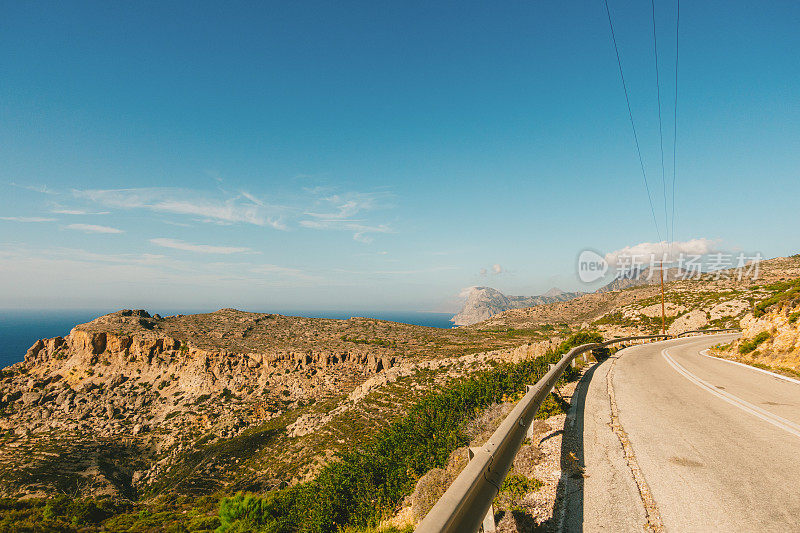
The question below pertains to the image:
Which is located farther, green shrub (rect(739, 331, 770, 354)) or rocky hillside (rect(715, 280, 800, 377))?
green shrub (rect(739, 331, 770, 354))

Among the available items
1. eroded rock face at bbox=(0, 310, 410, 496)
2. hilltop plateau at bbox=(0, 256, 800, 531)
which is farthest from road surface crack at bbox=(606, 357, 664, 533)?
eroded rock face at bbox=(0, 310, 410, 496)

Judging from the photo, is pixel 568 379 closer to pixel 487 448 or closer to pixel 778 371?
→ pixel 778 371

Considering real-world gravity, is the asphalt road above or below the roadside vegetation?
above

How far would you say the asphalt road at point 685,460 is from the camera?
3.43 m

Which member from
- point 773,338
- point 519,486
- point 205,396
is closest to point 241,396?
point 205,396

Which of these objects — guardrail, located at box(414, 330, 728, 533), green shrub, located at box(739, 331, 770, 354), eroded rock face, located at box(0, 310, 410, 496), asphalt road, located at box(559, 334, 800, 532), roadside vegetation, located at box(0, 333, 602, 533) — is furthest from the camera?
eroded rock face, located at box(0, 310, 410, 496)

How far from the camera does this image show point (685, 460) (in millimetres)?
4863

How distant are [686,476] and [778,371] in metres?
14.1

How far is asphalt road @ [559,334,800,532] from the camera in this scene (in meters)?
3.43

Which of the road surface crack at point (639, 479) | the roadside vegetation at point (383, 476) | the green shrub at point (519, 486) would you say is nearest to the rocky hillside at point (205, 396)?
Answer: the roadside vegetation at point (383, 476)

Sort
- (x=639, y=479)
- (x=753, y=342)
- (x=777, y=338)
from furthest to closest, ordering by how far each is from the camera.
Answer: (x=753, y=342)
(x=777, y=338)
(x=639, y=479)

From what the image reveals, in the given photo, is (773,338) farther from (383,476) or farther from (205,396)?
(205,396)

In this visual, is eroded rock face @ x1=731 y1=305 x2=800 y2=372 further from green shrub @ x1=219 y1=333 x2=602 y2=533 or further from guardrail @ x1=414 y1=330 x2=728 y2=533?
guardrail @ x1=414 y1=330 x2=728 y2=533

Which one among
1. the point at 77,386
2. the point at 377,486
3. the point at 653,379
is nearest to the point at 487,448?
the point at 377,486
